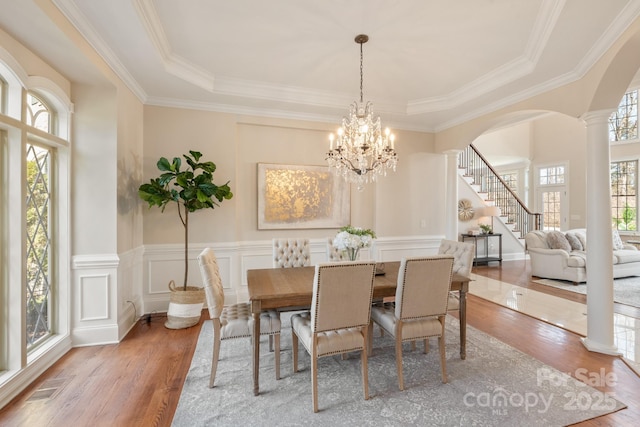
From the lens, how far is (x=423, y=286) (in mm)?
2338

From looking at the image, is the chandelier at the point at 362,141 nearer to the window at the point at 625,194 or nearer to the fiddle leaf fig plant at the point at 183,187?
the fiddle leaf fig plant at the point at 183,187

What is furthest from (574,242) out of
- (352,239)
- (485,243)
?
(352,239)

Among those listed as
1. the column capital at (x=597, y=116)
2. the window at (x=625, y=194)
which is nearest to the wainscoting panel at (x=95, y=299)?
the column capital at (x=597, y=116)

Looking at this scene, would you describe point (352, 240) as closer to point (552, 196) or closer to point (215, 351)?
point (215, 351)

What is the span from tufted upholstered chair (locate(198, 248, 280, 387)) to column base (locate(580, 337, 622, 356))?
2968 mm

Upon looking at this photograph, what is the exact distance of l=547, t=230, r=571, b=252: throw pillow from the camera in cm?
577

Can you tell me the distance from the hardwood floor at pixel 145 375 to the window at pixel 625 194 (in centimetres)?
585

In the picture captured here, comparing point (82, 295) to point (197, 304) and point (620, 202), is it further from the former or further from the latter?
point (620, 202)

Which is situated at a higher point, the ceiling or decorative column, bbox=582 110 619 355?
the ceiling

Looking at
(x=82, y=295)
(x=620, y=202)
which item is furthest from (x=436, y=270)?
(x=620, y=202)

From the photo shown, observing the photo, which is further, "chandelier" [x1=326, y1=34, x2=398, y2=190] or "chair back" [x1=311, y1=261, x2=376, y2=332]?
"chandelier" [x1=326, y1=34, x2=398, y2=190]

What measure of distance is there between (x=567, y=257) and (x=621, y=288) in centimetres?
81

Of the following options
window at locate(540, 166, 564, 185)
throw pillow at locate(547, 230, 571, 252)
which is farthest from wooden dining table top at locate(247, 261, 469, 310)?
window at locate(540, 166, 564, 185)

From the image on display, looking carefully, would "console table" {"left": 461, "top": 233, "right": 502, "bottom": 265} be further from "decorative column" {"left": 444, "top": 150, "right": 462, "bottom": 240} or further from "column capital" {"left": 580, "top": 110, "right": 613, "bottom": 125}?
"column capital" {"left": 580, "top": 110, "right": 613, "bottom": 125}
